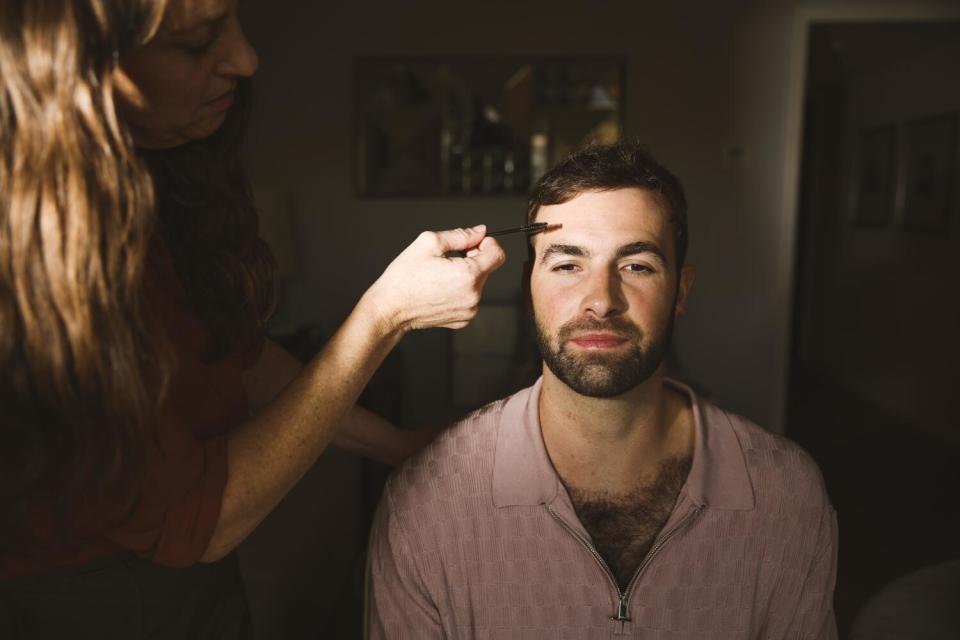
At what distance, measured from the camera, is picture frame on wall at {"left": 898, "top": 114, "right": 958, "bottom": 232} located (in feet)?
15.7

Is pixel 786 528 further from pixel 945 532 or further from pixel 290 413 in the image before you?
pixel 945 532

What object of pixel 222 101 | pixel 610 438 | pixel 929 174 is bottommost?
pixel 610 438

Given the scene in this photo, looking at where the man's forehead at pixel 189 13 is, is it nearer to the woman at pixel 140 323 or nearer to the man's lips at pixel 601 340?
the woman at pixel 140 323

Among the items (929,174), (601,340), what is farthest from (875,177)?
A: (601,340)

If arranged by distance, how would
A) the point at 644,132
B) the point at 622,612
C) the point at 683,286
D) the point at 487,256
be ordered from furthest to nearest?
the point at 644,132 → the point at 683,286 → the point at 622,612 → the point at 487,256

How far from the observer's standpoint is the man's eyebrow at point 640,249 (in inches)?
54.2

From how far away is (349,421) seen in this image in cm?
143

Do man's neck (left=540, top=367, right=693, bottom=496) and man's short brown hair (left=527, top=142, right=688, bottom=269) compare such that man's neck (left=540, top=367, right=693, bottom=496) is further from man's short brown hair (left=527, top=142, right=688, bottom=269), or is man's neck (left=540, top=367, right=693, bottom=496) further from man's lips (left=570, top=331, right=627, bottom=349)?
man's short brown hair (left=527, top=142, right=688, bottom=269)

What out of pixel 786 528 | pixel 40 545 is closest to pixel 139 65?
pixel 40 545

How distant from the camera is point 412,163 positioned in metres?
4.10

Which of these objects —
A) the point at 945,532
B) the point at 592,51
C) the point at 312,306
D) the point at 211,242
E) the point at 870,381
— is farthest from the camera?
the point at 870,381

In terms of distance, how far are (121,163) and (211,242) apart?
420mm

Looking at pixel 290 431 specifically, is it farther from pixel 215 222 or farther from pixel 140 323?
pixel 215 222

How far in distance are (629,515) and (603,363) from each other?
271 millimetres
